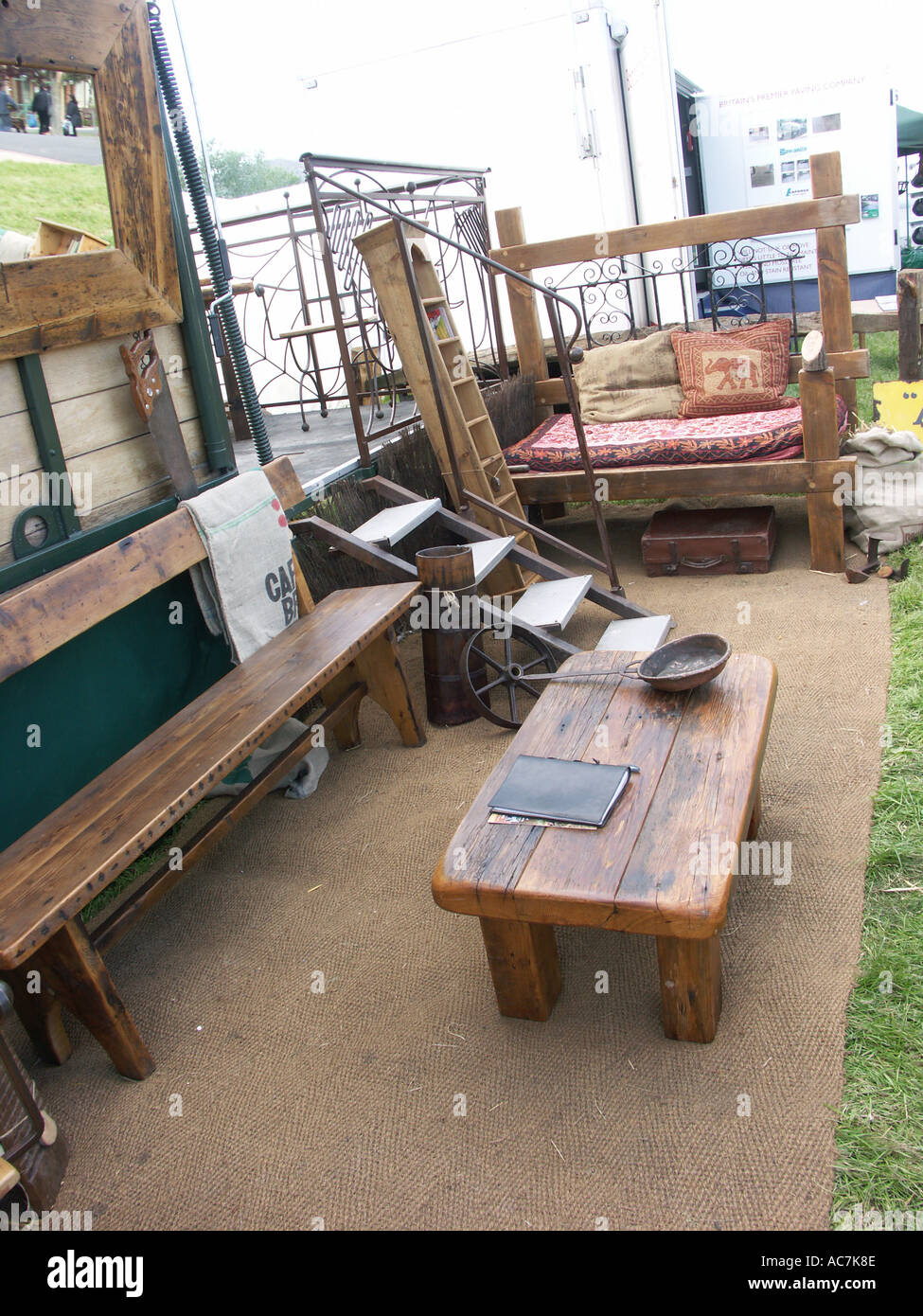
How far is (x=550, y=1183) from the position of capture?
222 cm

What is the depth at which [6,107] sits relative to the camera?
319cm

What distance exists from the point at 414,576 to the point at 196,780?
1790 millimetres

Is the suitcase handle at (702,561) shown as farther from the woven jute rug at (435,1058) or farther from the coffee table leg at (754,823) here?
the coffee table leg at (754,823)

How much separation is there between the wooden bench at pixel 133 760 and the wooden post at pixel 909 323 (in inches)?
224

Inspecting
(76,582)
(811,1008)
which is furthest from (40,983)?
(811,1008)

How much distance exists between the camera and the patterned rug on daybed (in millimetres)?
5512

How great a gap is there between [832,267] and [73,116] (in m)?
3.83

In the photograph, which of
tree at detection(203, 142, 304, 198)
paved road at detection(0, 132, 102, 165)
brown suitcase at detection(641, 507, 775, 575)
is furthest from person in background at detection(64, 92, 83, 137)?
tree at detection(203, 142, 304, 198)

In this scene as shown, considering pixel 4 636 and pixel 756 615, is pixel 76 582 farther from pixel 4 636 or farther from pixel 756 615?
pixel 756 615

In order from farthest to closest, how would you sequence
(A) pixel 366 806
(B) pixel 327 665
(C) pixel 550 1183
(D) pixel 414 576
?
(D) pixel 414 576, (A) pixel 366 806, (B) pixel 327 665, (C) pixel 550 1183

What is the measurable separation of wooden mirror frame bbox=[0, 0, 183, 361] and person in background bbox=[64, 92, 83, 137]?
91 millimetres

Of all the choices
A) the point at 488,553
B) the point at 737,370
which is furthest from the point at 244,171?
the point at 488,553

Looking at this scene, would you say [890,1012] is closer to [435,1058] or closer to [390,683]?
[435,1058]

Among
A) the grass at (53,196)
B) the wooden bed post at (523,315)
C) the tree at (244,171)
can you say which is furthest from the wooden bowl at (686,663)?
the tree at (244,171)
